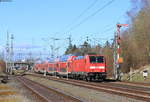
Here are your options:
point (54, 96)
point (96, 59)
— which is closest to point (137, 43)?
point (96, 59)

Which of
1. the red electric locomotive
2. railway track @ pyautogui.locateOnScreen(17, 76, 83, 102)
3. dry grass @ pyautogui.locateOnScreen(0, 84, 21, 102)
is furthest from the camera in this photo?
the red electric locomotive

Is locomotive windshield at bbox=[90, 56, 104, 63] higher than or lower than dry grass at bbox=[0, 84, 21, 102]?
higher

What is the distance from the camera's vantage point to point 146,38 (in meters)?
55.7

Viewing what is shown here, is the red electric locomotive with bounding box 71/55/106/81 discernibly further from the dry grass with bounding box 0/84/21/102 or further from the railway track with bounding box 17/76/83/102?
the dry grass with bounding box 0/84/21/102

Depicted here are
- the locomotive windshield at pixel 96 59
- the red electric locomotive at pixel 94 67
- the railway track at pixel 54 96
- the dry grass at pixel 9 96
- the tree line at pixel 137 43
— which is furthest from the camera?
the tree line at pixel 137 43

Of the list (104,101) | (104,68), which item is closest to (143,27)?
(104,68)

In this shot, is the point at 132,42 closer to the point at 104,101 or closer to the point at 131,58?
the point at 131,58

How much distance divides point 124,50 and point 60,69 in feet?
50.8

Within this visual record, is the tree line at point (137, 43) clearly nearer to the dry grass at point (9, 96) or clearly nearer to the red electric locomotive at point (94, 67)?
the red electric locomotive at point (94, 67)

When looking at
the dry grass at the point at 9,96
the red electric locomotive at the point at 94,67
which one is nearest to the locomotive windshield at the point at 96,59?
the red electric locomotive at the point at 94,67

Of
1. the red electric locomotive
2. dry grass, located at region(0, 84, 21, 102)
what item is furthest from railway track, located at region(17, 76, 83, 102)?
the red electric locomotive

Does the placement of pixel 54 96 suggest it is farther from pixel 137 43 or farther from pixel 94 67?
pixel 137 43

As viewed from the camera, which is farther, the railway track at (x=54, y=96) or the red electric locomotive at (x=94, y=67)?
the red electric locomotive at (x=94, y=67)

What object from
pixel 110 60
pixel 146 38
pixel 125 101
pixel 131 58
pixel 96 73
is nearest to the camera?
pixel 125 101
